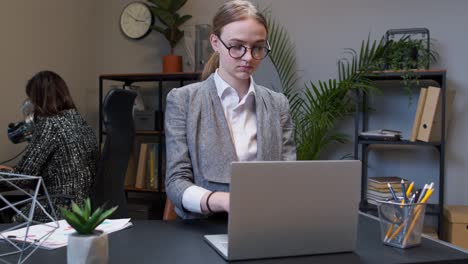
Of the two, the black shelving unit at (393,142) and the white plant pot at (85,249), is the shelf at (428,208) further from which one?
the white plant pot at (85,249)

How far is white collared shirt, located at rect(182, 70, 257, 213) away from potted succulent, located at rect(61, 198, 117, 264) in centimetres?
65

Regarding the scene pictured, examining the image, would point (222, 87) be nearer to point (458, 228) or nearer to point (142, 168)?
point (458, 228)

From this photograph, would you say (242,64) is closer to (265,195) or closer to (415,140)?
(265,195)

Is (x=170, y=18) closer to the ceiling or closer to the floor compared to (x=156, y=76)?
closer to the ceiling

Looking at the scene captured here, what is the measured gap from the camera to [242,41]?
130cm

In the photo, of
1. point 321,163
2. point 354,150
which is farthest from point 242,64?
point 354,150

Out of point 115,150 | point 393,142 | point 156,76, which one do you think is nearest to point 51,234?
point 115,150

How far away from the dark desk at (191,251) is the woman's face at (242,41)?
44 cm

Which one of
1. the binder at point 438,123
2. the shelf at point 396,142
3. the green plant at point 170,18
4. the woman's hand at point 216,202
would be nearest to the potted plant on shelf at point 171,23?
the green plant at point 170,18

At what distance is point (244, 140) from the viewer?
55.6 inches

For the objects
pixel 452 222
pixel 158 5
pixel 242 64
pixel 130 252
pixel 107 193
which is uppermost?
pixel 158 5

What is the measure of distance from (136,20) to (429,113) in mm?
2320

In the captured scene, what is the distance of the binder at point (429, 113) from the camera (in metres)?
2.90

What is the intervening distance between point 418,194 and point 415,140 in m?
2.04
